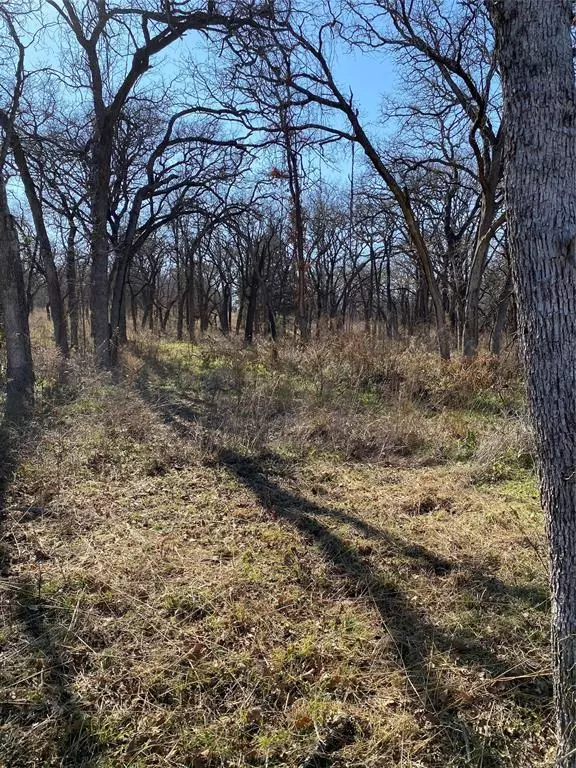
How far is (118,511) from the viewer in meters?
4.09

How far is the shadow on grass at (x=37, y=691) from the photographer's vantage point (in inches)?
78.9

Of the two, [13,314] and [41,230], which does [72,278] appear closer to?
[41,230]

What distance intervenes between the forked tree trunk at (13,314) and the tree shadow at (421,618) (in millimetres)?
5364

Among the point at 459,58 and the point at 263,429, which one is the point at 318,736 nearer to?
the point at 263,429

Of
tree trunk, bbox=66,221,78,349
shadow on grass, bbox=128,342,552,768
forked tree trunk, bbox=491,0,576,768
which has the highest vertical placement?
tree trunk, bbox=66,221,78,349

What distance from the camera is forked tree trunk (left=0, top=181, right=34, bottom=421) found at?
779 centimetres

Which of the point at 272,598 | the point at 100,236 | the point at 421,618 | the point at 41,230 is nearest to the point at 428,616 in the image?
the point at 421,618

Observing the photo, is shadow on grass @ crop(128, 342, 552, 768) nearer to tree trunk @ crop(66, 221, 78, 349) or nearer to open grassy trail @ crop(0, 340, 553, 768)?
open grassy trail @ crop(0, 340, 553, 768)

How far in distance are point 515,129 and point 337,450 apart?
437 centimetres

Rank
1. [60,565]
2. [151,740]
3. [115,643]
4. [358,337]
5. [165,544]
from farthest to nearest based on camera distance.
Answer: [358,337] < [165,544] < [60,565] < [115,643] < [151,740]

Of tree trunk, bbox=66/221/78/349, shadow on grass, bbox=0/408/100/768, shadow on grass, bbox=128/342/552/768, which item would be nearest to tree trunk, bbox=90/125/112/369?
tree trunk, bbox=66/221/78/349

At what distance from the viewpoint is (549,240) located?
1731mm

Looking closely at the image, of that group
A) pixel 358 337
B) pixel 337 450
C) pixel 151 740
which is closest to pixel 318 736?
pixel 151 740

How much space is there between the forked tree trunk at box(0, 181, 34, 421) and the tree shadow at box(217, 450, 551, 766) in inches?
211
